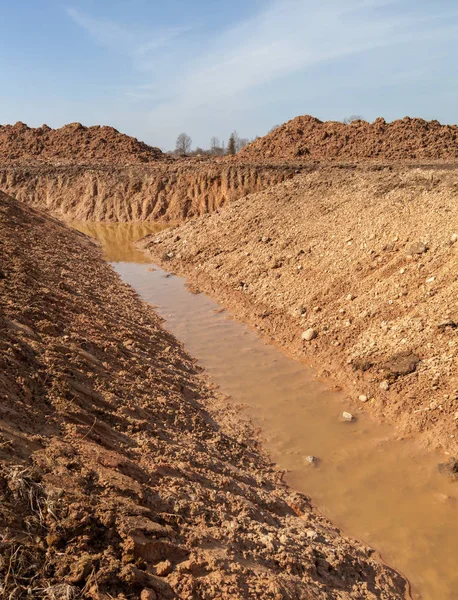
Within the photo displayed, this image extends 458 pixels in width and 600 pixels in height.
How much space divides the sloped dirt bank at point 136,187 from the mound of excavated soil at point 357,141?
15.0 feet

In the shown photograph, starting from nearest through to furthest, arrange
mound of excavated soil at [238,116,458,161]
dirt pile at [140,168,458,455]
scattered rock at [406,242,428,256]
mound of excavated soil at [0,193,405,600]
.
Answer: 1. mound of excavated soil at [0,193,405,600]
2. dirt pile at [140,168,458,455]
3. scattered rock at [406,242,428,256]
4. mound of excavated soil at [238,116,458,161]

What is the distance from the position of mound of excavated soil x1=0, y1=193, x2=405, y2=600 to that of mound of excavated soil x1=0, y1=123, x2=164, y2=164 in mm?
28136

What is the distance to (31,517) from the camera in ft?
9.56

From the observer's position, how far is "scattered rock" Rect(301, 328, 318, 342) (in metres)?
9.16

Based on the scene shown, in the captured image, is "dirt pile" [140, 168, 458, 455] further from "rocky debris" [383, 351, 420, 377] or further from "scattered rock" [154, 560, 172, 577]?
"scattered rock" [154, 560, 172, 577]

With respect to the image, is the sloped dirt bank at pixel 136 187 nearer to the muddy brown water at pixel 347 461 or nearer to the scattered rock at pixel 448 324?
the muddy brown water at pixel 347 461

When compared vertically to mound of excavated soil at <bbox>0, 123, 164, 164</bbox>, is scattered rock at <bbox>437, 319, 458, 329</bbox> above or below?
below

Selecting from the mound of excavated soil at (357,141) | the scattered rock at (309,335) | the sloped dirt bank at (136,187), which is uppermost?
the mound of excavated soil at (357,141)

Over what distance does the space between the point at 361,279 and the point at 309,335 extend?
1873mm

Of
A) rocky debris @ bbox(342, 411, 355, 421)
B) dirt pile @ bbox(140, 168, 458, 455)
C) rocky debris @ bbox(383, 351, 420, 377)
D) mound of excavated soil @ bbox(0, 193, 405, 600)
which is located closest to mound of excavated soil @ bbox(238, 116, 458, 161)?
dirt pile @ bbox(140, 168, 458, 455)

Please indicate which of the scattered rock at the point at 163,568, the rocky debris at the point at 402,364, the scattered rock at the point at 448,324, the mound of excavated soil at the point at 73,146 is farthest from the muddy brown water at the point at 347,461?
the mound of excavated soil at the point at 73,146

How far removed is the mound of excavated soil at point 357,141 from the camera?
24500 mm

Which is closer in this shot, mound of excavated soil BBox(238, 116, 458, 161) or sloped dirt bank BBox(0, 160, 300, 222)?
sloped dirt bank BBox(0, 160, 300, 222)

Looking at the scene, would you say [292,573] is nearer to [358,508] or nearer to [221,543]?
[221,543]
